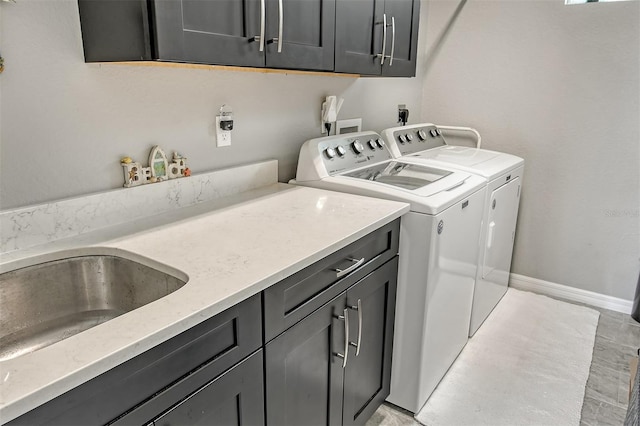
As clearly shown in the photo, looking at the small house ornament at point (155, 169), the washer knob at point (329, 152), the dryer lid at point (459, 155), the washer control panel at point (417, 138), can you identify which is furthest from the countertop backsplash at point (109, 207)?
the dryer lid at point (459, 155)

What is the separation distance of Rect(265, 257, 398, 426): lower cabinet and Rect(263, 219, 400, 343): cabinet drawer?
1.2 inches

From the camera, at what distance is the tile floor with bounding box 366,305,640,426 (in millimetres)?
1867

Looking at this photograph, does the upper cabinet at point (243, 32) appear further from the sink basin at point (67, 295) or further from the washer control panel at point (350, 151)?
the sink basin at point (67, 295)

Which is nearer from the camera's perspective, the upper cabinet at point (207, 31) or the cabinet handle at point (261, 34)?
the upper cabinet at point (207, 31)

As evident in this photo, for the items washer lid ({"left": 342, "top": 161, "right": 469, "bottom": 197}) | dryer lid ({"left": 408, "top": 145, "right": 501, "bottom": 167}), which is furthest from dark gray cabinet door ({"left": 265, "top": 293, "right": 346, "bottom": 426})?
dryer lid ({"left": 408, "top": 145, "right": 501, "bottom": 167})

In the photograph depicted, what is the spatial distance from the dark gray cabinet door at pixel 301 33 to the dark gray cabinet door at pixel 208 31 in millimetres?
59

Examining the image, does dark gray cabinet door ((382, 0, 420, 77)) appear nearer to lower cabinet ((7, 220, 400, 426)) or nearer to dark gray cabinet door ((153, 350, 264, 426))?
lower cabinet ((7, 220, 400, 426))

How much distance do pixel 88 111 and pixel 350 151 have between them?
46.2 inches

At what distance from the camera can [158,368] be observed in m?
0.85

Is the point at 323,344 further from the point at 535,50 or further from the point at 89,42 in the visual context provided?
the point at 535,50

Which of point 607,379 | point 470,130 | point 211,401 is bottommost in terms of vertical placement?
point 607,379

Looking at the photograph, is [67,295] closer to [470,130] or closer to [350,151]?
[350,151]

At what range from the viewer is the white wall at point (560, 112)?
2.54m

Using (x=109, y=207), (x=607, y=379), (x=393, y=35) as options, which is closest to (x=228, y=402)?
(x=109, y=207)
